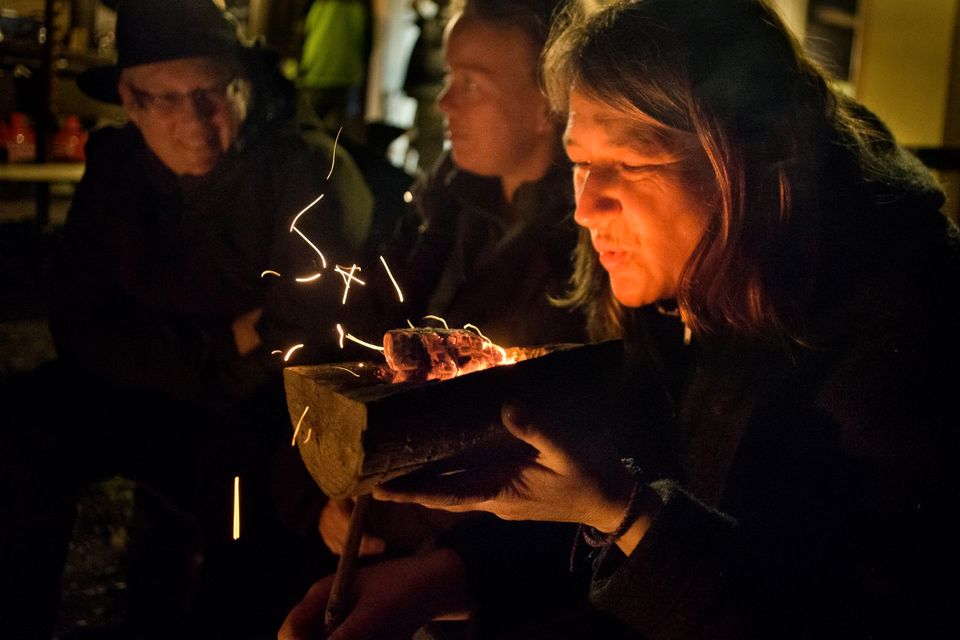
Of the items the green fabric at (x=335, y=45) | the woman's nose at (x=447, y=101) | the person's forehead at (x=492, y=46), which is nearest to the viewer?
the person's forehead at (x=492, y=46)

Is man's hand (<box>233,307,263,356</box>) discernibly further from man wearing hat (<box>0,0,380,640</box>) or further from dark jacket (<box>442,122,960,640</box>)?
dark jacket (<box>442,122,960,640</box>)

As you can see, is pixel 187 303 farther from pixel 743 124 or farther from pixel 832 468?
pixel 832 468

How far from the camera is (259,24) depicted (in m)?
10.5

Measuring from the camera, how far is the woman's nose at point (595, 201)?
6.33 feet

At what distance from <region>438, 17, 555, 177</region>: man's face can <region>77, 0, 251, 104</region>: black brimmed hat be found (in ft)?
3.31

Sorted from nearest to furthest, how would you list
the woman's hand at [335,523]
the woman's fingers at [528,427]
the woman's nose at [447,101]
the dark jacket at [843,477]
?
the woman's fingers at [528,427], the dark jacket at [843,477], the woman's hand at [335,523], the woman's nose at [447,101]

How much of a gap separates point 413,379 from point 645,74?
2.92 feet

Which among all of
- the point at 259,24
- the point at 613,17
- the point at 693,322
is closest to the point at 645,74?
the point at 613,17

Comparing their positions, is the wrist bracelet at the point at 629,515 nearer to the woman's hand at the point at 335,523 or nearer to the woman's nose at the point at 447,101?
the woman's hand at the point at 335,523

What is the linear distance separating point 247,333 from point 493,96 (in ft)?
4.42

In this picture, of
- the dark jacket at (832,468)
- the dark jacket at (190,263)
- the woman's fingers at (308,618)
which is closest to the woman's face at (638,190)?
the dark jacket at (832,468)

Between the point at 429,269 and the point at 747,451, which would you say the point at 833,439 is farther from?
the point at 429,269

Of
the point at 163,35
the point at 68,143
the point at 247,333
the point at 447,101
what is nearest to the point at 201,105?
the point at 163,35

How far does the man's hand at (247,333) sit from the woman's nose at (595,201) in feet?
5.58
